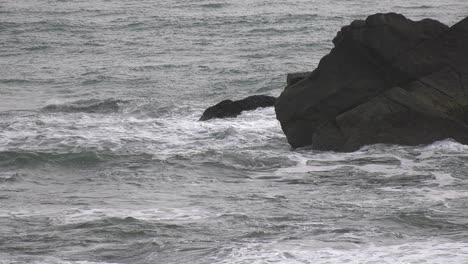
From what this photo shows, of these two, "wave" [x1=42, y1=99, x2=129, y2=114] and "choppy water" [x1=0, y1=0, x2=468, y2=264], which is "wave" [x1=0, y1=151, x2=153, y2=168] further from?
"wave" [x1=42, y1=99, x2=129, y2=114]

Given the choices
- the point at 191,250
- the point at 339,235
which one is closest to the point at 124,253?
the point at 191,250

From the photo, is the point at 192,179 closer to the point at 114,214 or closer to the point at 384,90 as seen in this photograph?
the point at 114,214

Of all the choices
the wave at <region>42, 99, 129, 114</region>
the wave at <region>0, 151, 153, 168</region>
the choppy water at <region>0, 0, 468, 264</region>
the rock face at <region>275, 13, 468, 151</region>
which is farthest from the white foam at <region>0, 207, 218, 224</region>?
the wave at <region>42, 99, 129, 114</region>

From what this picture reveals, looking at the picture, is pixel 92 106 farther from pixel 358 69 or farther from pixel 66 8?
pixel 66 8

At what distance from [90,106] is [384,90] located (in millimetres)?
7748

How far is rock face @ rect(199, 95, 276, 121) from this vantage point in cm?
1891

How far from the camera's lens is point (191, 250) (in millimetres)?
10164

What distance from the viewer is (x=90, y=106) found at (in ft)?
68.0

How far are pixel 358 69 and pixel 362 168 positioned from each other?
2.26 meters

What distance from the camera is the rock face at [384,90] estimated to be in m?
14.8

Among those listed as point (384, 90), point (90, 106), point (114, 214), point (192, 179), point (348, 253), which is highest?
point (384, 90)

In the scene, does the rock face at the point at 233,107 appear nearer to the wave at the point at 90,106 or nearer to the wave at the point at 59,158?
the wave at the point at 90,106

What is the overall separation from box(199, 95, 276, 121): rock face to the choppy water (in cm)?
35

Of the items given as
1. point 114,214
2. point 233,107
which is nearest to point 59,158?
point 114,214
